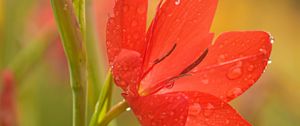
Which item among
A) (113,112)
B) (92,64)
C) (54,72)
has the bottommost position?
(54,72)

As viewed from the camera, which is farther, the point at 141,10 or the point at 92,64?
the point at 92,64

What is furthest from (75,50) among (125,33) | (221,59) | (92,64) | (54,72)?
(54,72)

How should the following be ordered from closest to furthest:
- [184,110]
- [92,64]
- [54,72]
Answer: [184,110] → [92,64] → [54,72]

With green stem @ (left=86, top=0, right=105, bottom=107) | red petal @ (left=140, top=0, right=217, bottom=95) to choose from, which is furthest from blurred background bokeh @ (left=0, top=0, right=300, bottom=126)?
red petal @ (left=140, top=0, right=217, bottom=95)

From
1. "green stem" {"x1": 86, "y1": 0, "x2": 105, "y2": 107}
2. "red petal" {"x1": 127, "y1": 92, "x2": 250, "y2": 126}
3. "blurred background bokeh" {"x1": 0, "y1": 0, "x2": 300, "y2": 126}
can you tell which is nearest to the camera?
"red petal" {"x1": 127, "y1": 92, "x2": 250, "y2": 126}

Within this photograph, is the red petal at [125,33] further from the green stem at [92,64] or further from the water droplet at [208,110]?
the green stem at [92,64]

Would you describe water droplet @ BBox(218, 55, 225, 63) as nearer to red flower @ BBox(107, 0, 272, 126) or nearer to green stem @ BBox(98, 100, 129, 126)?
red flower @ BBox(107, 0, 272, 126)

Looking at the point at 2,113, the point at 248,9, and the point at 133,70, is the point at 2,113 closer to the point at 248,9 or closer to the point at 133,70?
the point at 133,70

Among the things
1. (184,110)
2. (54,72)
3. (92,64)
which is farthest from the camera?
(54,72)

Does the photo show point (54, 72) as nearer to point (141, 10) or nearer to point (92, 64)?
point (92, 64)
